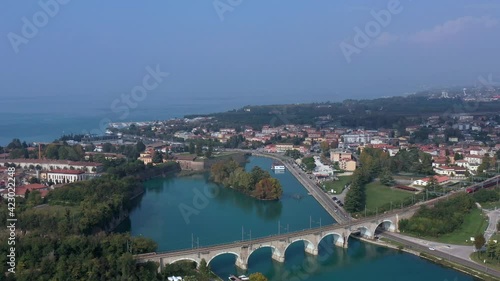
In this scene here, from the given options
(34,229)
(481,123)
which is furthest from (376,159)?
(481,123)

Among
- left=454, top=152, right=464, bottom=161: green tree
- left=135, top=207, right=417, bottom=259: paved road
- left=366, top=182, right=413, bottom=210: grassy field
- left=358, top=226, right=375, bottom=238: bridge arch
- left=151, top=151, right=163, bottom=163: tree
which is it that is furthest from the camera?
left=151, top=151, right=163, bottom=163: tree

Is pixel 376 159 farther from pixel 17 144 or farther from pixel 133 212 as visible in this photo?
pixel 17 144

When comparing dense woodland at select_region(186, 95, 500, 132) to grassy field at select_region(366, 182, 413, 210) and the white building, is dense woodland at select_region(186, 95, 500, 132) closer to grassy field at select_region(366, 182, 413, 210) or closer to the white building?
grassy field at select_region(366, 182, 413, 210)

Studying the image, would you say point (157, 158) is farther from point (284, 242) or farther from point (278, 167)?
point (284, 242)

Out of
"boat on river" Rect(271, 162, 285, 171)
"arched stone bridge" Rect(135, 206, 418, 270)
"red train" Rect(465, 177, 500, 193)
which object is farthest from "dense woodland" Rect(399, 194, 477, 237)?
"boat on river" Rect(271, 162, 285, 171)

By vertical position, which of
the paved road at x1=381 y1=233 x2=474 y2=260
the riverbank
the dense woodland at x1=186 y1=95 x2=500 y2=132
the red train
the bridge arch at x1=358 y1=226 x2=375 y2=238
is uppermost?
the dense woodland at x1=186 y1=95 x2=500 y2=132

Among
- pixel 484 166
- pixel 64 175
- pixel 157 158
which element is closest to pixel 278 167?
pixel 157 158
